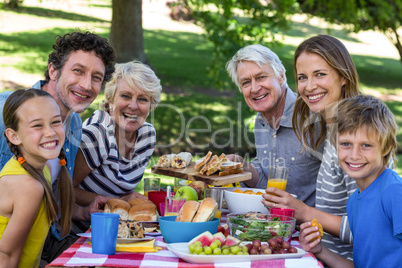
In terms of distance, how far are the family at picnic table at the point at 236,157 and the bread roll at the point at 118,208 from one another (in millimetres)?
221

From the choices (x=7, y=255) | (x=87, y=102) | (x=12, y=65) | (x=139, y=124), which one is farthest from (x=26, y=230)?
(x=12, y=65)

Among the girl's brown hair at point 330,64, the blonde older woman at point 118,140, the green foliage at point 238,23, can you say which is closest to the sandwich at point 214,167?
the blonde older woman at point 118,140

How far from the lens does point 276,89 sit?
12.2ft

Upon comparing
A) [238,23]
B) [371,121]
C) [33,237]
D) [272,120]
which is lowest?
[33,237]

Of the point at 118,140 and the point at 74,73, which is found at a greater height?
the point at 74,73

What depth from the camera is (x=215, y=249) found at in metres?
2.12

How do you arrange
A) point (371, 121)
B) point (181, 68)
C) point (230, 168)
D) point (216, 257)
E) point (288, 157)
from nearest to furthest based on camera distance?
point (216, 257), point (371, 121), point (230, 168), point (288, 157), point (181, 68)

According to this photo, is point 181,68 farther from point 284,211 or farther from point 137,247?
point 137,247

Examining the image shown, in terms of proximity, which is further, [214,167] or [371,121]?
[214,167]

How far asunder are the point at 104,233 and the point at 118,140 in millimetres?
1589

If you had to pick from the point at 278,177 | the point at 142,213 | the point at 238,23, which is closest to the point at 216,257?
the point at 142,213

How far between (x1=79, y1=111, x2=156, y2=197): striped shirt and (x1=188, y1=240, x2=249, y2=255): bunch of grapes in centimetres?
147

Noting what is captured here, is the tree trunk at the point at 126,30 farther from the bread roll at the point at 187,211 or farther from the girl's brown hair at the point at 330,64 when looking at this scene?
the bread roll at the point at 187,211

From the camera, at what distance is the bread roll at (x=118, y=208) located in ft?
9.01
